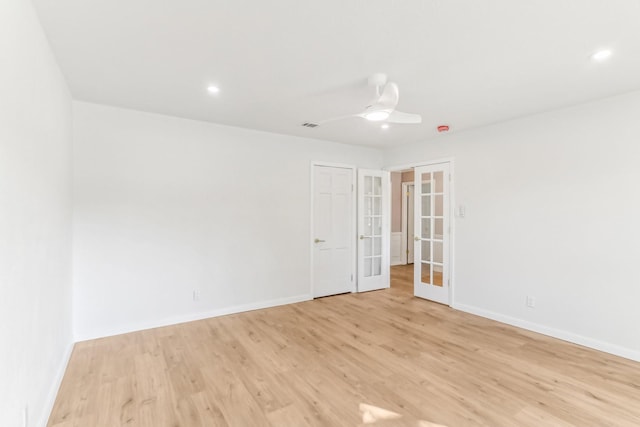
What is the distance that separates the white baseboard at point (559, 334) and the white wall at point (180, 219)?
2.49 meters

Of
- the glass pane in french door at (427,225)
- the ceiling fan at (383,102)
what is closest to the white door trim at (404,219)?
the glass pane in french door at (427,225)

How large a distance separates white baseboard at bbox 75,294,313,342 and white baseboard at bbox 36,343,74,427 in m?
0.37

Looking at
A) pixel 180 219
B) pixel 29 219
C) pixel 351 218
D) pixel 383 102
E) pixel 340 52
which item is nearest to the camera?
pixel 29 219

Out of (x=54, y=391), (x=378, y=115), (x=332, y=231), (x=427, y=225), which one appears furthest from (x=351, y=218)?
(x=54, y=391)

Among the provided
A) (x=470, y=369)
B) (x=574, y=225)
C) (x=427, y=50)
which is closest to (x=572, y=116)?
(x=574, y=225)

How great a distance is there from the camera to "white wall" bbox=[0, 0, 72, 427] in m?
1.39

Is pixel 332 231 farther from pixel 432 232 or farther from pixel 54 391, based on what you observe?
pixel 54 391

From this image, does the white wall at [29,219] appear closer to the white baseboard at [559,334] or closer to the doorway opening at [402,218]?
the white baseboard at [559,334]

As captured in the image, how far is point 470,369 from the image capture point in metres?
2.68

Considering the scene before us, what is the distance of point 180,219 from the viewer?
150 inches

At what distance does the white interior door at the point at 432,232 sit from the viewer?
14.9 feet

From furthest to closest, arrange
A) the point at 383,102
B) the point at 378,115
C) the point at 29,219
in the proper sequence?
the point at 378,115, the point at 383,102, the point at 29,219

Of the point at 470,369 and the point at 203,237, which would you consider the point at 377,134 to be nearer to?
the point at 203,237

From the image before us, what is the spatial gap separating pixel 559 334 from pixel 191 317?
14.3 feet
